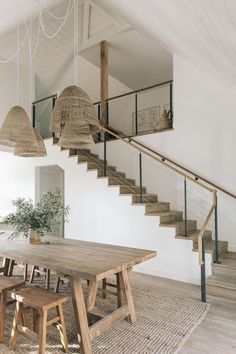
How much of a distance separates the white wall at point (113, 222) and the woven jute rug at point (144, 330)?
755 millimetres

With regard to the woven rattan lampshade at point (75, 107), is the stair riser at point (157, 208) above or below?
below

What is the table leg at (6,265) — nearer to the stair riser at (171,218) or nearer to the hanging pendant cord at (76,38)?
the stair riser at (171,218)

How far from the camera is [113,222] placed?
4684 mm

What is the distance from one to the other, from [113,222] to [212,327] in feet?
8.04

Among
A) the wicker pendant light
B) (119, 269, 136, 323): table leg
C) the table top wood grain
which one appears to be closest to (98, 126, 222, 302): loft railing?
the table top wood grain

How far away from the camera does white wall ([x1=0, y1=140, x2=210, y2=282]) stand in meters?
3.94

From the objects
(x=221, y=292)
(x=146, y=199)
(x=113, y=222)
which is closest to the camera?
(x=221, y=292)

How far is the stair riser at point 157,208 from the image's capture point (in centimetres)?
430

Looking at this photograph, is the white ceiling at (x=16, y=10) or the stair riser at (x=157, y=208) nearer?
the white ceiling at (x=16, y=10)

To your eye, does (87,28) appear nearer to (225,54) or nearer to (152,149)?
(152,149)

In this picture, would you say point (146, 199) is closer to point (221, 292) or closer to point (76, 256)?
point (221, 292)

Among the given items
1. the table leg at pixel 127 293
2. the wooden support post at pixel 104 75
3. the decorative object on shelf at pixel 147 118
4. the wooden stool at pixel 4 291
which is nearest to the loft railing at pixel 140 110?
the decorative object on shelf at pixel 147 118

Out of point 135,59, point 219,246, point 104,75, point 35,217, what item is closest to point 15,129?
point 35,217

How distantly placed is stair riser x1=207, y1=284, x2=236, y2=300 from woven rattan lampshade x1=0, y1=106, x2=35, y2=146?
9.55 feet
